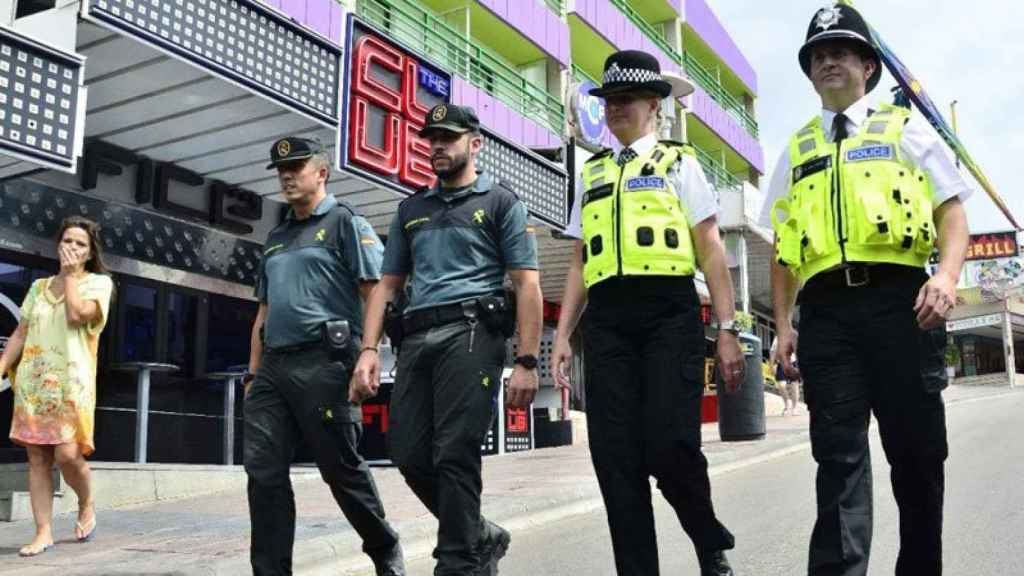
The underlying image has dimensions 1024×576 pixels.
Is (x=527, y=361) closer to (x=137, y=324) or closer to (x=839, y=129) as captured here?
(x=839, y=129)

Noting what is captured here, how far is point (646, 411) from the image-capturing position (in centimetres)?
347

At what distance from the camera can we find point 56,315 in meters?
5.55

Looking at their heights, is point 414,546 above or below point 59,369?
below

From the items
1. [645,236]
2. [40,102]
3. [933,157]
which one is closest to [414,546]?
[645,236]

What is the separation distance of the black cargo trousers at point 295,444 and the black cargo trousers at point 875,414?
1857mm

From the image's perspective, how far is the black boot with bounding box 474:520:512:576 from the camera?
381 cm

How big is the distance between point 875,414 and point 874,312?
1.09 feet

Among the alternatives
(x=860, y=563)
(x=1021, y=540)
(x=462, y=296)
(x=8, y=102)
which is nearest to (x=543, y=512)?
(x=1021, y=540)

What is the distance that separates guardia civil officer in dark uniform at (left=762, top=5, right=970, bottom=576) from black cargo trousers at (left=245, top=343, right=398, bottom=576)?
6.03ft

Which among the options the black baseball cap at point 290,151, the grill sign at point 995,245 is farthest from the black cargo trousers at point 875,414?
the grill sign at point 995,245

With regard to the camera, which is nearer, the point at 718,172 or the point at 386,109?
the point at 386,109

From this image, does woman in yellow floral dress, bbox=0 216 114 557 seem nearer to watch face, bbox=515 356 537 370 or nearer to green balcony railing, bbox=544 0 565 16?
watch face, bbox=515 356 537 370

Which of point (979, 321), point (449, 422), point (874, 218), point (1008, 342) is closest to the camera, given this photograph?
point (874, 218)

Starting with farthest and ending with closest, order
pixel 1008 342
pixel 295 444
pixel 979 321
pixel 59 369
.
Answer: pixel 979 321, pixel 1008 342, pixel 59 369, pixel 295 444
